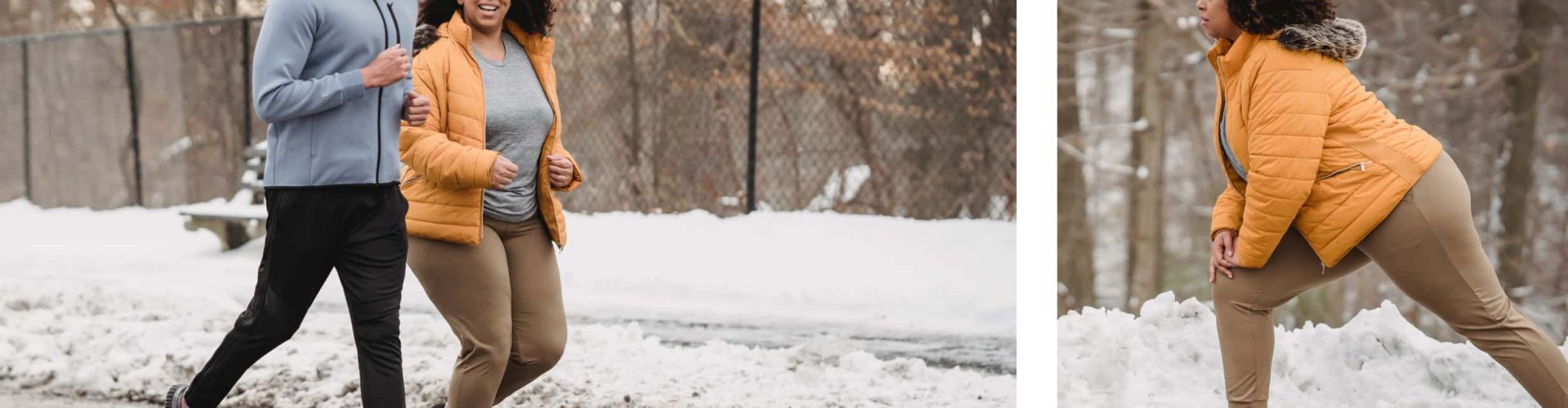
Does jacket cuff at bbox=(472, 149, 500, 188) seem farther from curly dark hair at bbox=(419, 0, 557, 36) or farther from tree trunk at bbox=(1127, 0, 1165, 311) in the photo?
tree trunk at bbox=(1127, 0, 1165, 311)

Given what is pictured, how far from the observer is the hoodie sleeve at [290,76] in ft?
8.60

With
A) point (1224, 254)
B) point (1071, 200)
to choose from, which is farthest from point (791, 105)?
point (1224, 254)

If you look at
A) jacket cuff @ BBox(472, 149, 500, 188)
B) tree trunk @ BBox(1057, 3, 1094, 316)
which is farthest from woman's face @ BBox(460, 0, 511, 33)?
tree trunk @ BBox(1057, 3, 1094, 316)

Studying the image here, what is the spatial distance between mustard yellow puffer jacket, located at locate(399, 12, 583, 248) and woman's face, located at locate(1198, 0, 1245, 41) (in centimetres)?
147

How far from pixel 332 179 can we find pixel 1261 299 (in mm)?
1959

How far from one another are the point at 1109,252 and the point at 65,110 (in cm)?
980

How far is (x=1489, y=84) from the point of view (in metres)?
5.87

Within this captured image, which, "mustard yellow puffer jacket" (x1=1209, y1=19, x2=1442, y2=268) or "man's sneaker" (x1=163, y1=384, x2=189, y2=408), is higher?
"mustard yellow puffer jacket" (x1=1209, y1=19, x2=1442, y2=268)

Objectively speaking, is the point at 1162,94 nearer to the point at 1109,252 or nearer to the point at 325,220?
the point at 1109,252

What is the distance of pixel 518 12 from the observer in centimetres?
303

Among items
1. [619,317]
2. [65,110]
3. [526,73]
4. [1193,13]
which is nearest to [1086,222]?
[1193,13]

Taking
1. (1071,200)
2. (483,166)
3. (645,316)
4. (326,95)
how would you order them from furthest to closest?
1. (1071,200)
2. (645,316)
3. (483,166)
4. (326,95)

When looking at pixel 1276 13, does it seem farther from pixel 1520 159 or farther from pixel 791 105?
pixel 791 105

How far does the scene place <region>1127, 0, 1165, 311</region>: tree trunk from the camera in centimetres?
684
